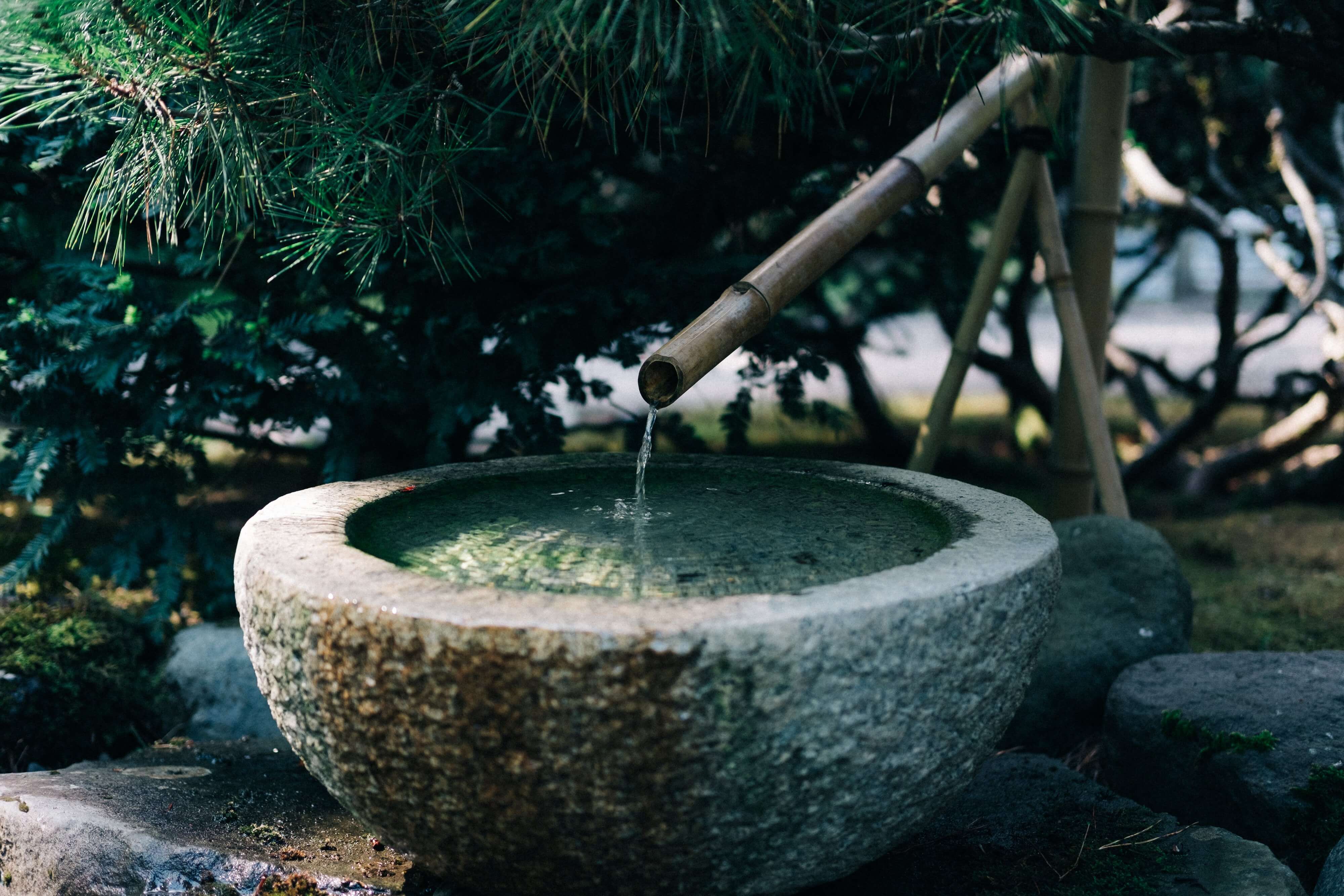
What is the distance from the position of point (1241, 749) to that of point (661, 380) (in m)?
1.44

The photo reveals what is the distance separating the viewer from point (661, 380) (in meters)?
2.05

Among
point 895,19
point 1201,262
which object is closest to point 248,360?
point 895,19

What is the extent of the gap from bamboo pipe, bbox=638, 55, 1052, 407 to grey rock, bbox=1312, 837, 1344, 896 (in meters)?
1.47

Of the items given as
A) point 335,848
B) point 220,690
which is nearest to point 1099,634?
point 335,848

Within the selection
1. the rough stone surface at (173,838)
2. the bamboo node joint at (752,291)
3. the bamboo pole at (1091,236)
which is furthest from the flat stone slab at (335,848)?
the bamboo pole at (1091,236)

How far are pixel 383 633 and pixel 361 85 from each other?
145 cm

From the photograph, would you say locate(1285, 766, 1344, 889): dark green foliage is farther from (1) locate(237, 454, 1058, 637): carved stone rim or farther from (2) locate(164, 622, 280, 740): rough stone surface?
(2) locate(164, 622, 280, 740): rough stone surface

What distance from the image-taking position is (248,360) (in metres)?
3.16

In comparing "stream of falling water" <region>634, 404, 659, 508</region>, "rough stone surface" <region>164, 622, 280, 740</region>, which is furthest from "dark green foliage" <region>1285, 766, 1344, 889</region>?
"rough stone surface" <region>164, 622, 280, 740</region>

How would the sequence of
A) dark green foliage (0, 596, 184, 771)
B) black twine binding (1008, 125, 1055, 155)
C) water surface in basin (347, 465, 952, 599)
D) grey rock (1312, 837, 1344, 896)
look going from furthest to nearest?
black twine binding (1008, 125, 1055, 155) < dark green foliage (0, 596, 184, 771) < grey rock (1312, 837, 1344, 896) < water surface in basin (347, 465, 952, 599)

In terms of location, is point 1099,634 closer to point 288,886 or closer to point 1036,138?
point 1036,138

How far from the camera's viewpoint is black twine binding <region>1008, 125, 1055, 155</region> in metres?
3.21

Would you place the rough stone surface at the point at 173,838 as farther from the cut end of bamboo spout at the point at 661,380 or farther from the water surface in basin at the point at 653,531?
the cut end of bamboo spout at the point at 661,380

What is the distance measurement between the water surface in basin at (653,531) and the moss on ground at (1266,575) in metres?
1.69
